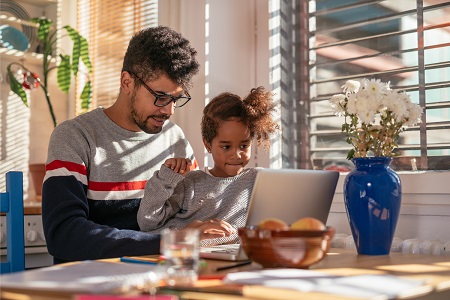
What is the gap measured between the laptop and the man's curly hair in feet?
2.25

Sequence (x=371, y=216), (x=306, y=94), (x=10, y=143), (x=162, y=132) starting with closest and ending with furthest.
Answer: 1. (x=371, y=216)
2. (x=162, y=132)
3. (x=306, y=94)
4. (x=10, y=143)

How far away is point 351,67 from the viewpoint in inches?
99.0

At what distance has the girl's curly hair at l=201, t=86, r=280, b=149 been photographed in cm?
217

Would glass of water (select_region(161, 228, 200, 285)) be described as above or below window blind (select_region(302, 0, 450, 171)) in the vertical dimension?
below

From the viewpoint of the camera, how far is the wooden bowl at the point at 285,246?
129 cm

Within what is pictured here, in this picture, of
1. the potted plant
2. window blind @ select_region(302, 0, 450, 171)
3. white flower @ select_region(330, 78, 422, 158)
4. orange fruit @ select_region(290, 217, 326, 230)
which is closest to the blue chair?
orange fruit @ select_region(290, 217, 326, 230)

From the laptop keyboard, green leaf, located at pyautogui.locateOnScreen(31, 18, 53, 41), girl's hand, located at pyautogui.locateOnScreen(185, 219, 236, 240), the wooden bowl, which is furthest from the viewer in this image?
green leaf, located at pyautogui.locateOnScreen(31, 18, 53, 41)

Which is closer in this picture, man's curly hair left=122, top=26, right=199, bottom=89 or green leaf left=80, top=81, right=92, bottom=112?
man's curly hair left=122, top=26, right=199, bottom=89

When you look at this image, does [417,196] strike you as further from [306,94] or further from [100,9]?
[100,9]

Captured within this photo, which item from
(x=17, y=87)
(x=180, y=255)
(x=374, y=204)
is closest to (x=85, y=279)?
(x=180, y=255)

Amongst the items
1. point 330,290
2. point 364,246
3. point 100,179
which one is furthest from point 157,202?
point 330,290

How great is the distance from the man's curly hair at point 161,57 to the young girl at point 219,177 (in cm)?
16

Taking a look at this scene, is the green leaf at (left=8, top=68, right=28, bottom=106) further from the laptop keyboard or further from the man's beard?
the laptop keyboard

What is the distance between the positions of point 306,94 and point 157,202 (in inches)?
35.6
